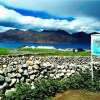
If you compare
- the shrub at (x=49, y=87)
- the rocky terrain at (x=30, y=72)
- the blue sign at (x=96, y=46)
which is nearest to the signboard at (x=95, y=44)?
the blue sign at (x=96, y=46)

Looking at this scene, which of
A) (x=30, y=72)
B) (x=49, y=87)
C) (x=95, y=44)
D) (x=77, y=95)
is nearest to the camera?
(x=49, y=87)

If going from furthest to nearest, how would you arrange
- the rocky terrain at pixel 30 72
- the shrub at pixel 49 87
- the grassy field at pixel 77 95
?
the rocky terrain at pixel 30 72 → the grassy field at pixel 77 95 → the shrub at pixel 49 87

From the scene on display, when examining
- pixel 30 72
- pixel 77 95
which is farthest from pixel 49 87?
pixel 30 72

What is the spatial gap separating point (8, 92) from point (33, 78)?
302 cm

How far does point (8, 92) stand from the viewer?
613 inches

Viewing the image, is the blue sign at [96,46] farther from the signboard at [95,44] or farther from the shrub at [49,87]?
the shrub at [49,87]

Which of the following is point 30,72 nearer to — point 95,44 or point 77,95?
point 77,95

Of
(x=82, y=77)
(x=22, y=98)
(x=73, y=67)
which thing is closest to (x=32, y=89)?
(x=22, y=98)

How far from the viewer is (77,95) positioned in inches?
631

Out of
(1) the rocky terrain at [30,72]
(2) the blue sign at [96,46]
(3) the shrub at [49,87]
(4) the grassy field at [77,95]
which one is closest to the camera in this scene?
(3) the shrub at [49,87]

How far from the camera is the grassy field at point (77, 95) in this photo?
15662 millimetres

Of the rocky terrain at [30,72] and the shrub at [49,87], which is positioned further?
the rocky terrain at [30,72]

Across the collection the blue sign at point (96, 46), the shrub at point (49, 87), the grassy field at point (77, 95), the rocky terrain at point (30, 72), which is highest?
the blue sign at point (96, 46)

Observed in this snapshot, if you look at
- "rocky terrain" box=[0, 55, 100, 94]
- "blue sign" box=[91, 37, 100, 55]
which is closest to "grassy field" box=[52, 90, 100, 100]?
"rocky terrain" box=[0, 55, 100, 94]
